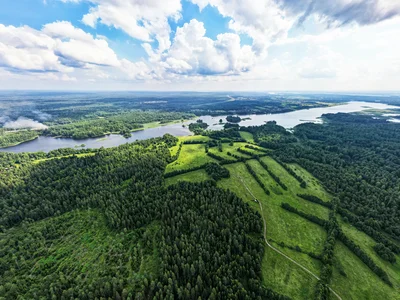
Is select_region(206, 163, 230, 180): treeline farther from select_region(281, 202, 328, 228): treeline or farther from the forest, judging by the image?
select_region(281, 202, 328, 228): treeline

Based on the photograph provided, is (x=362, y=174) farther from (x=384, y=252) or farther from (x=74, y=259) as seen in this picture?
(x=74, y=259)

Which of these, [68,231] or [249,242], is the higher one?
[249,242]

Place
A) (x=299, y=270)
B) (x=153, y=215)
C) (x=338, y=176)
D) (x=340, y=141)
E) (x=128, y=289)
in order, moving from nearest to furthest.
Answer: (x=128, y=289) → (x=299, y=270) → (x=153, y=215) → (x=338, y=176) → (x=340, y=141)

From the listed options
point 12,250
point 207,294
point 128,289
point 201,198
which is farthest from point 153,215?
point 12,250

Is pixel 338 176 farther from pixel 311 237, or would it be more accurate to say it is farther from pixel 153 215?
pixel 153 215

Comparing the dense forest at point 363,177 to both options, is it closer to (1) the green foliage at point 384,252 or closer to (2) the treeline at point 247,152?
(1) the green foliage at point 384,252

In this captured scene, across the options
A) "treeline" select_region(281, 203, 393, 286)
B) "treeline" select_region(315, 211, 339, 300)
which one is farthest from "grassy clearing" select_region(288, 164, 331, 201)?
"treeline" select_region(281, 203, 393, 286)
